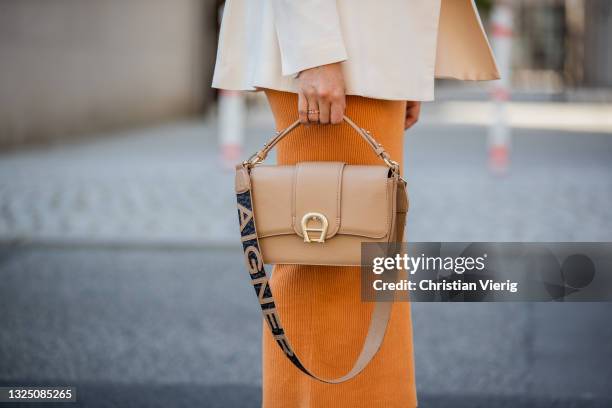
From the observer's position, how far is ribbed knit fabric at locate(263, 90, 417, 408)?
1.95 meters

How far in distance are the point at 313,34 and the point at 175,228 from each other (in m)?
3.69

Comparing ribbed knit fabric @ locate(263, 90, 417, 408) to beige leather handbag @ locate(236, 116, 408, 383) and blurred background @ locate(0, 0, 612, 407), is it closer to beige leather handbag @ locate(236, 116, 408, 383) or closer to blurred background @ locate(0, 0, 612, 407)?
beige leather handbag @ locate(236, 116, 408, 383)

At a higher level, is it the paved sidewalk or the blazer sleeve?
the blazer sleeve

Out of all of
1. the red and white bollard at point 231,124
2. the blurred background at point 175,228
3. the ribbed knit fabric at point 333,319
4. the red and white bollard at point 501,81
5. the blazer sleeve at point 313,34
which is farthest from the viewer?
the red and white bollard at point 231,124

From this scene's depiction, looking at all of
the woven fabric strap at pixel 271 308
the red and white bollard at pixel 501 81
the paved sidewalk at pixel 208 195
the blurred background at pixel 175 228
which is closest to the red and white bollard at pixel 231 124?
the blurred background at pixel 175 228

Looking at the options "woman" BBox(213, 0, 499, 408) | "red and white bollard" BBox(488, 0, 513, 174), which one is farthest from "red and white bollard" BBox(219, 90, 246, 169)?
"woman" BBox(213, 0, 499, 408)

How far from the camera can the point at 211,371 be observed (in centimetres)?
321

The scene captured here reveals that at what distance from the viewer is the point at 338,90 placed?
1839 mm

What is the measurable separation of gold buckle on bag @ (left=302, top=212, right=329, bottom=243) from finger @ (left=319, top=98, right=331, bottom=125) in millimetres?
193

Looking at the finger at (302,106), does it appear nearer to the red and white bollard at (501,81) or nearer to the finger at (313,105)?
the finger at (313,105)

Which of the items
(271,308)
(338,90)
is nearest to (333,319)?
(271,308)

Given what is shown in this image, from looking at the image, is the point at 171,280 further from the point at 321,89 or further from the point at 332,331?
the point at 321,89

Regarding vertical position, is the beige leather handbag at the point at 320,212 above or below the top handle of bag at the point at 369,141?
below

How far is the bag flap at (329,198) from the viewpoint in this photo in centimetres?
185
